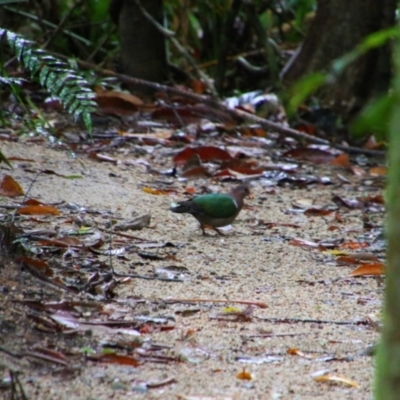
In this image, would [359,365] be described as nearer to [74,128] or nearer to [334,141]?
[74,128]

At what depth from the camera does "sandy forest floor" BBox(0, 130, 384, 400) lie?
2625 millimetres

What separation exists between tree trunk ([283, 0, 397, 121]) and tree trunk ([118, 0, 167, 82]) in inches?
55.5

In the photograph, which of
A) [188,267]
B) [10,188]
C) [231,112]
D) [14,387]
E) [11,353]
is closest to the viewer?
[14,387]

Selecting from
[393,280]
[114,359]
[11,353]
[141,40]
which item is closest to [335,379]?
[114,359]

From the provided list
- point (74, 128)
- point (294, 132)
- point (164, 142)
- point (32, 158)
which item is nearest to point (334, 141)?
point (294, 132)

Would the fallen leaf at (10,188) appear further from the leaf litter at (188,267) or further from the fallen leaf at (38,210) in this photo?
the fallen leaf at (38,210)

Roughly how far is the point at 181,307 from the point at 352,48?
511 centimetres

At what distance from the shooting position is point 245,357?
2914 mm

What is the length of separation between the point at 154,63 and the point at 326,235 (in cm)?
349

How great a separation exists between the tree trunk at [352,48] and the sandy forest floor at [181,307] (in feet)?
8.18

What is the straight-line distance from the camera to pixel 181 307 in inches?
134

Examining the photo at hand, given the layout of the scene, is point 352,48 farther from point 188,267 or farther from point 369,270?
point 188,267

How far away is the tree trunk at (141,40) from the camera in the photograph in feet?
26.2

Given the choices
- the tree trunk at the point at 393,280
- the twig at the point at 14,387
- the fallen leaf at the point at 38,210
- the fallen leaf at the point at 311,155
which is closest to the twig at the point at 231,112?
the fallen leaf at the point at 311,155
